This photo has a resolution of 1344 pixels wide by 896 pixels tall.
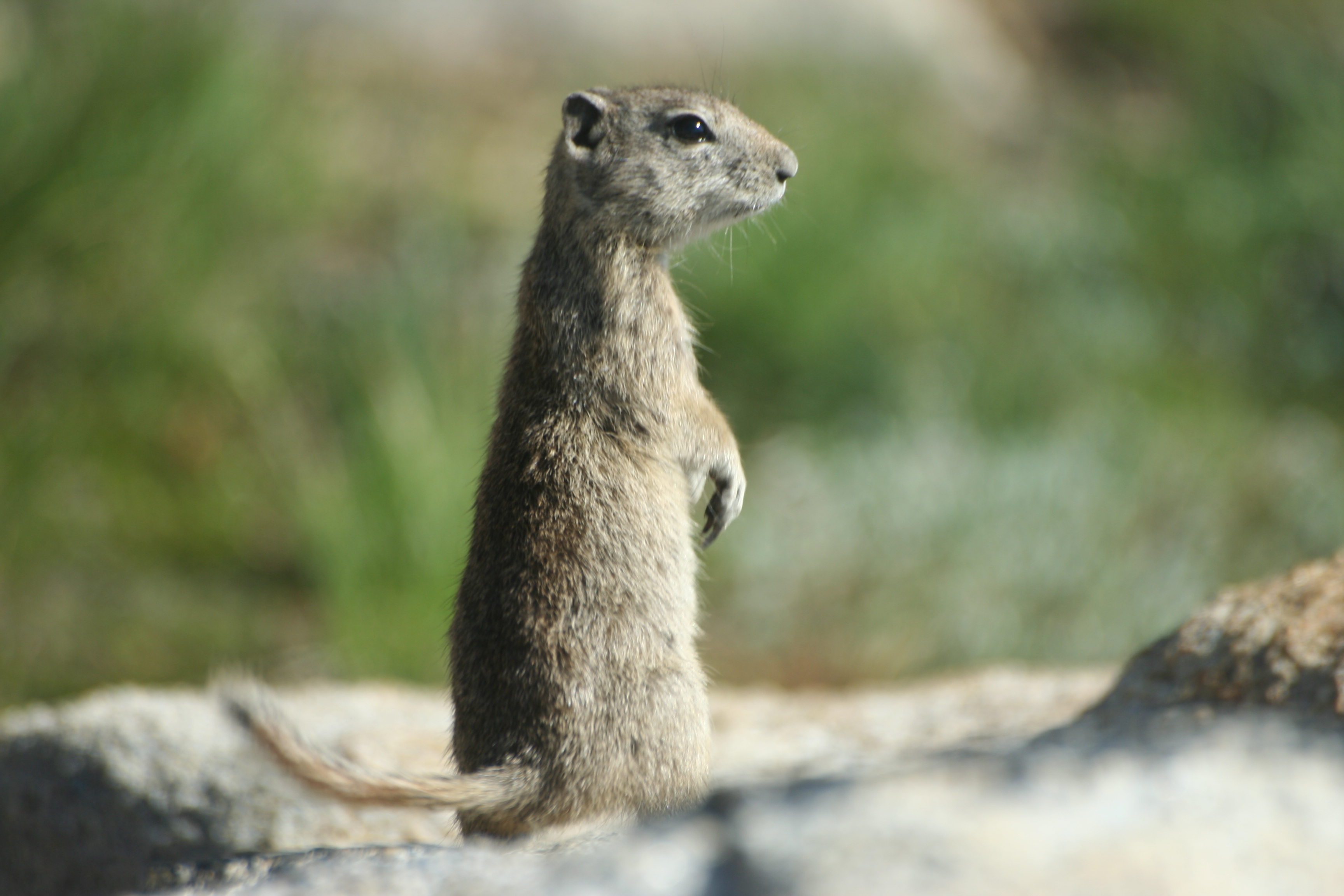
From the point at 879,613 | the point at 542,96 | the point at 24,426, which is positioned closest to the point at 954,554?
the point at 879,613

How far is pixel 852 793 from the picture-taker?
5.12 feet

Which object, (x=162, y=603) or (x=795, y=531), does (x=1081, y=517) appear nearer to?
(x=795, y=531)

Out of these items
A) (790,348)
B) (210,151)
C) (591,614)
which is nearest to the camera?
(591,614)

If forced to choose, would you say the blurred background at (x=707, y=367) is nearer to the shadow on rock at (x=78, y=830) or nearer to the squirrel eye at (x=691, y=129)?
the squirrel eye at (x=691, y=129)

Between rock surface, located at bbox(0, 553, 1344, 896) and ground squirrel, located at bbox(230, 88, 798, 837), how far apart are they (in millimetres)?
153

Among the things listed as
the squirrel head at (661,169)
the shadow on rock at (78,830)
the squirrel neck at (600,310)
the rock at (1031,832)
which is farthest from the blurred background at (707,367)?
the rock at (1031,832)

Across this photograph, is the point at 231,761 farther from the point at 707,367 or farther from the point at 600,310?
the point at 707,367

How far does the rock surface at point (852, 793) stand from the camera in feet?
4.87

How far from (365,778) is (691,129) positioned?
5.57ft

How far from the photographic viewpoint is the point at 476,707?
2.56 m

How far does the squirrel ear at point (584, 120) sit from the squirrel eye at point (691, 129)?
0.61 feet

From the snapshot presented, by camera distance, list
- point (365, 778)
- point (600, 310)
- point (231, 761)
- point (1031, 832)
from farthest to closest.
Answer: point (231, 761) → point (600, 310) → point (365, 778) → point (1031, 832)

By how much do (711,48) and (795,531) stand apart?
7728 millimetres

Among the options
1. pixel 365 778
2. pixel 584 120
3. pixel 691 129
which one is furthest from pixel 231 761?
pixel 691 129
